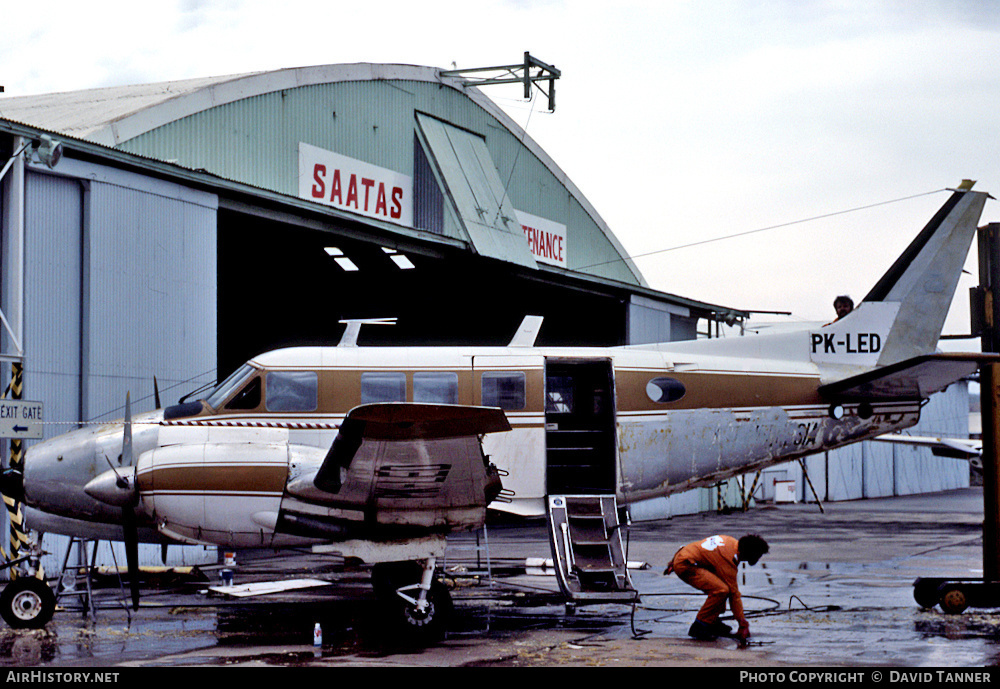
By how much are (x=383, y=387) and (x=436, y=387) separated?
0.67 metres

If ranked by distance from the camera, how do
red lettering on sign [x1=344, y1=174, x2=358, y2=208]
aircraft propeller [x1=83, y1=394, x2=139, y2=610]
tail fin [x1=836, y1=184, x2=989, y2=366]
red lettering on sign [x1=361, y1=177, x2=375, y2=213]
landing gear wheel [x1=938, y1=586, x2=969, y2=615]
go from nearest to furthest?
aircraft propeller [x1=83, y1=394, x2=139, y2=610] → landing gear wheel [x1=938, y1=586, x2=969, y2=615] → tail fin [x1=836, y1=184, x2=989, y2=366] → red lettering on sign [x1=344, y1=174, x2=358, y2=208] → red lettering on sign [x1=361, y1=177, x2=375, y2=213]

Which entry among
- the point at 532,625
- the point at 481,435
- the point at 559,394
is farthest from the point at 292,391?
the point at 532,625

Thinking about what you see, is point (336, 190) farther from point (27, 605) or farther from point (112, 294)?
point (27, 605)

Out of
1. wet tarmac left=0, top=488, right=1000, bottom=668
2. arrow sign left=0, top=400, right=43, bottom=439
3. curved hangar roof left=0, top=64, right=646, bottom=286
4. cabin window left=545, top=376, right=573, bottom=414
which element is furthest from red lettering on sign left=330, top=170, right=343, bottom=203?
cabin window left=545, top=376, right=573, bottom=414

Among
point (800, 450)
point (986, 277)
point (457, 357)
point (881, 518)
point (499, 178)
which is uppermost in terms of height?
point (499, 178)

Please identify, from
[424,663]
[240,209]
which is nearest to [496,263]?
[240,209]

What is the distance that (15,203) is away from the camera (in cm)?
1530

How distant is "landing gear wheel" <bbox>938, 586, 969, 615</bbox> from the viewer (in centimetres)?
1218

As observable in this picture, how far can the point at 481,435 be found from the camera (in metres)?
10.7

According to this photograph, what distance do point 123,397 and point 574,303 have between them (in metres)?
18.7

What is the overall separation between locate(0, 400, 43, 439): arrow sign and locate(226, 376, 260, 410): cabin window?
412cm

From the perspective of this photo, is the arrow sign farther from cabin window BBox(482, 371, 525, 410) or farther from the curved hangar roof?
the curved hangar roof

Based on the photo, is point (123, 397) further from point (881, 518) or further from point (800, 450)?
point (881, 518)
